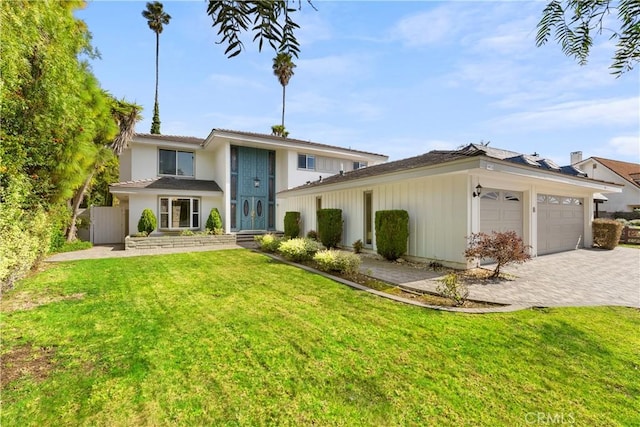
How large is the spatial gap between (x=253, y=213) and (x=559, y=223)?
52.0 ft

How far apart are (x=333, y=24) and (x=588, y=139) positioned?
433 centimetres

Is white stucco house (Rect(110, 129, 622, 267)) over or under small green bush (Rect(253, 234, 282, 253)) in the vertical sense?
over

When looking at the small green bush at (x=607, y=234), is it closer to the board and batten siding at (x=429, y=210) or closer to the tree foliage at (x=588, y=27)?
the board and batten siding at (x=429, y=210)

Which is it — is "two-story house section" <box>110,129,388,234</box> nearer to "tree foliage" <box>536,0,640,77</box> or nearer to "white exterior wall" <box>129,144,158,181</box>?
"white exterior wall" <box>129,144,158,181</box>

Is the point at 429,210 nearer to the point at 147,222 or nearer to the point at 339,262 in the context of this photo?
the point at 339,262

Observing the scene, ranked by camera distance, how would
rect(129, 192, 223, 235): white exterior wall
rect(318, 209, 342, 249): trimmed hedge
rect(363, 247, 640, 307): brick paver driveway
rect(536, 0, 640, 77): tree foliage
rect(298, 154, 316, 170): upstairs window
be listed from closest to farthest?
rect(536, 0, 640, 77): tree foliage, rect(363, 247, 640, 307): brick paver driveway, rect(318, 209, 342, 249): trimmed hedge, rect(129, 192, 223, 235): white exterior wall, rect(298, 154, 316, 170): upstairs window

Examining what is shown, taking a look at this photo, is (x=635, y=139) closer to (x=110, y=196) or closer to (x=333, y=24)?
(x=333, y=24)

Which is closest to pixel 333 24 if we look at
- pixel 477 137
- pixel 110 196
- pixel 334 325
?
pixel 334 325

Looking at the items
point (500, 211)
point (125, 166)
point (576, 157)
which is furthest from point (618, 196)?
point (125, 166)

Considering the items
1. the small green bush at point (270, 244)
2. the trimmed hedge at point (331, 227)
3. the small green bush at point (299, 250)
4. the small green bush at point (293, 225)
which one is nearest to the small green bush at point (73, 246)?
the small green bush at point (270, 244)

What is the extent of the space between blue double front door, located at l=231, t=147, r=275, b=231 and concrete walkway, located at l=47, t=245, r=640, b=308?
8352mm

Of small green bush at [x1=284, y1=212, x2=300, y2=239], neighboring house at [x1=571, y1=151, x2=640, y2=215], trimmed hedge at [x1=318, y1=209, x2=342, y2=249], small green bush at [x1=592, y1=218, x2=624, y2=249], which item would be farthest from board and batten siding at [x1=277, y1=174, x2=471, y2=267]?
neighboring house at [x1=571, y1=151, x2=640, y2=215]

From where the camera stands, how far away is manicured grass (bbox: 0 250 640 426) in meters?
2.55
